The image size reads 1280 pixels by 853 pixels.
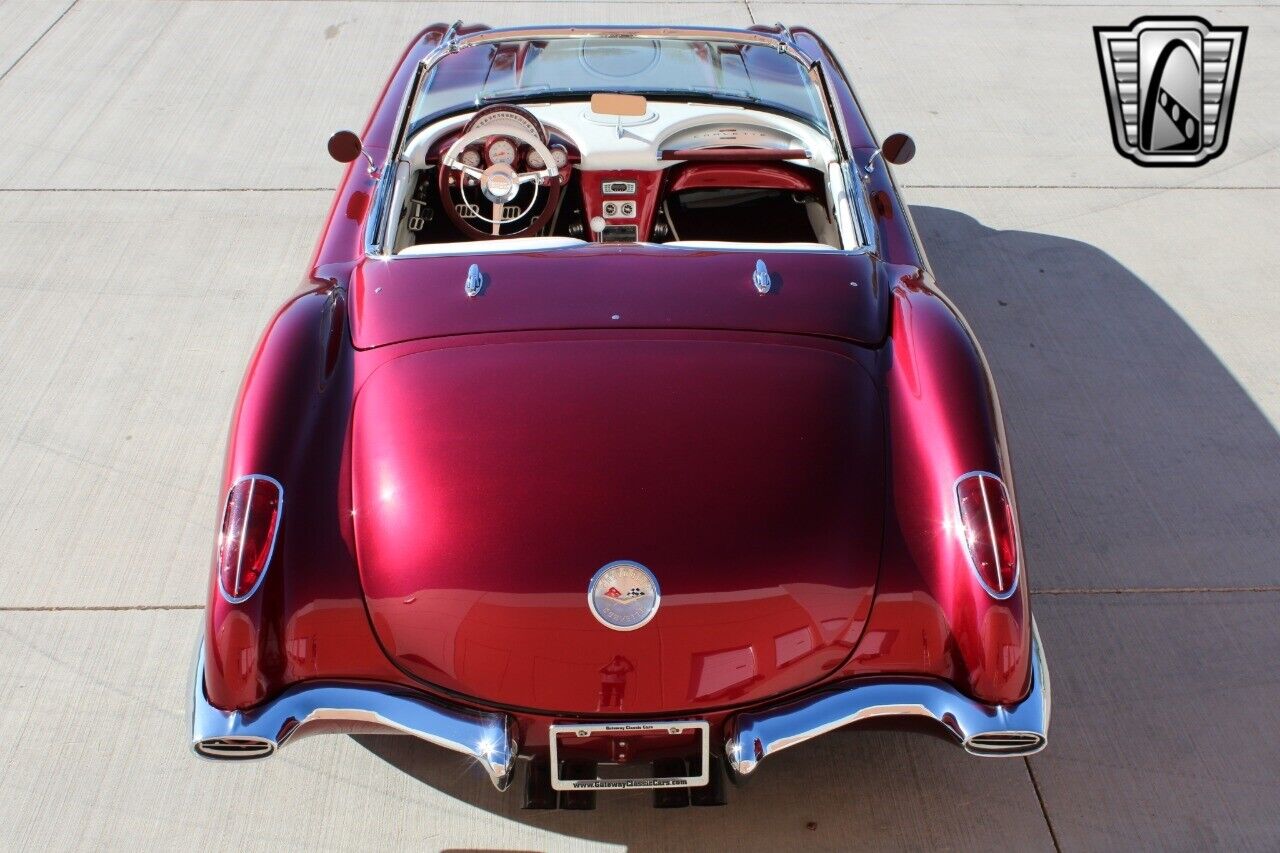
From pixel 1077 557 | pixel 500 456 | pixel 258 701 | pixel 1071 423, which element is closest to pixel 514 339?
pixel 500 456

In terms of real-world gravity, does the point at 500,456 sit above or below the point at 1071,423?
above

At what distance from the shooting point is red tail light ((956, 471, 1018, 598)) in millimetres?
2598

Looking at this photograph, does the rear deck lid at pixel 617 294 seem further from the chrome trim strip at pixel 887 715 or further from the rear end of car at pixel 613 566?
the chrome trim strip at pixel 887 715

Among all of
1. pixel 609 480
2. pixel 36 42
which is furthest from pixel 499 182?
pixel 36 42

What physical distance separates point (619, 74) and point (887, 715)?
8.21 ft

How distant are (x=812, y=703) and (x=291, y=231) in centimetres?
357

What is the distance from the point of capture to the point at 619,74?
4164mm

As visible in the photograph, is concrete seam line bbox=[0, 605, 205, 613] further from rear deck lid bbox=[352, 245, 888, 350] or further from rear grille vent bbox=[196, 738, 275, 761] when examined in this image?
rear deck lid bbox=[352, 245, 888, 350]

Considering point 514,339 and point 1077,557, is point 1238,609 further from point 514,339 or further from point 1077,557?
point 514,339

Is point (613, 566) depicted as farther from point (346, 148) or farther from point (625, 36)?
point (625, 36)

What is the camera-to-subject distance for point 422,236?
3906 mm

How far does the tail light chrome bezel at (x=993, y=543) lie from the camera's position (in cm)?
259

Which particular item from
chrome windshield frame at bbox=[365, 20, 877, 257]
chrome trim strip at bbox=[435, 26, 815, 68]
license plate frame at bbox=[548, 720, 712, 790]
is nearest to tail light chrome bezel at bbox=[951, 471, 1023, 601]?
license plate frame at bbox=[548, 720, 712, 790]

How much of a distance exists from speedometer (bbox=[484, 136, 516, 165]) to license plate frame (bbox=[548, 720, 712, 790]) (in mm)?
1865
